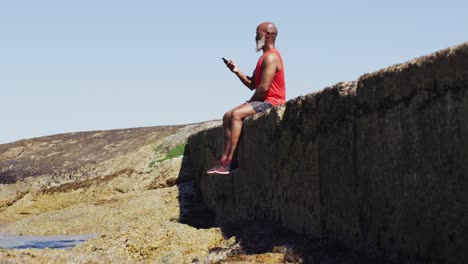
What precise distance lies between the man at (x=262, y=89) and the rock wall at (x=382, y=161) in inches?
26.9

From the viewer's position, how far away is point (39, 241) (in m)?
12.8

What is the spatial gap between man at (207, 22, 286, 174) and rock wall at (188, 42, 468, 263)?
0.68 m

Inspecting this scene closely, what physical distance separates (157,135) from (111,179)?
343cm

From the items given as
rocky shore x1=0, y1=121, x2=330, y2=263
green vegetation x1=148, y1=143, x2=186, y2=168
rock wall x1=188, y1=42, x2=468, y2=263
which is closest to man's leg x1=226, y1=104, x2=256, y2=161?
rock wall x1=188, y1=42, x2=468, y2=263

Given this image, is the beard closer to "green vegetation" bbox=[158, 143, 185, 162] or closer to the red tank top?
the red tank top

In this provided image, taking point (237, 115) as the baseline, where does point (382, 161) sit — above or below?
below

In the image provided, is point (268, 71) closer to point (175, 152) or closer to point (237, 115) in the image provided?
point (237, 115)

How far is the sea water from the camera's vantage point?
1199 centimetres

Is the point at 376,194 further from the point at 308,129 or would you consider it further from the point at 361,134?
the point at 308,129

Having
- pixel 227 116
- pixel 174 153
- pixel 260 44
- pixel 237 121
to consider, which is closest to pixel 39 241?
pixel 174 153

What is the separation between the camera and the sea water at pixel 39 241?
39.3 feet

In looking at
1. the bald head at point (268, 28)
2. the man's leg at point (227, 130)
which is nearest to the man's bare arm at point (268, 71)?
the bald head at point (268, 28)

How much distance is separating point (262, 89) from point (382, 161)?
3332 millimetres

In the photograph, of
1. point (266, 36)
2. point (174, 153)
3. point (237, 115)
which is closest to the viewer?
point (266, 36)
